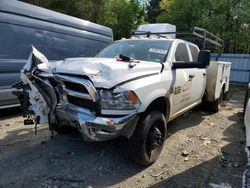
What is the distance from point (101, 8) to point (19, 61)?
1260 centimetres

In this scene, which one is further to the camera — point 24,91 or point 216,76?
point 216,76

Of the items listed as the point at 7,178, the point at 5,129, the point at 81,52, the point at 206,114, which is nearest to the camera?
the point at 7,178

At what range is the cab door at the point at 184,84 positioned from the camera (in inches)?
176

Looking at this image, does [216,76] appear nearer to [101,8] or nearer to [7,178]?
[7,178]

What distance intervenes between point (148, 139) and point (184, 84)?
Answer: 5.19ft

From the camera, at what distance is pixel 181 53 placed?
5.05 m

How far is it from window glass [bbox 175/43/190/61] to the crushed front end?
1.91 metres

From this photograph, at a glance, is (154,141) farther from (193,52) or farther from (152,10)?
(152,10)

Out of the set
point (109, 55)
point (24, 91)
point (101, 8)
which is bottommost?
point (24, 91)

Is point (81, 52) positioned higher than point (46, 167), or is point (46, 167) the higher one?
point (81, 52)

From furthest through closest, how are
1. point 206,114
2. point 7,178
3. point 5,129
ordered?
point 206,114
point 5,129
point 7,178

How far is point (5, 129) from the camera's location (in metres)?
5.31

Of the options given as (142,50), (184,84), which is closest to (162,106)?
(184,84)

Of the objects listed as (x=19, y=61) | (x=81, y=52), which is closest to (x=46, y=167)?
(x=19, y=61)
